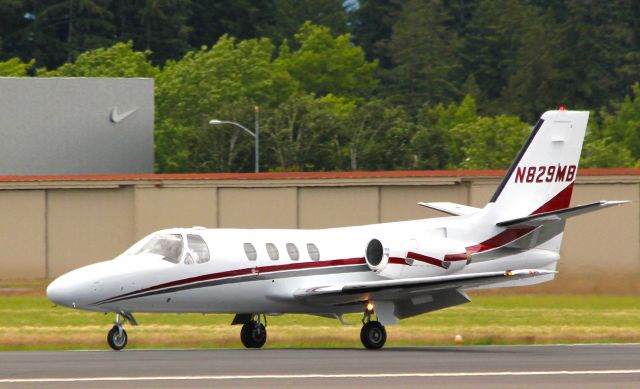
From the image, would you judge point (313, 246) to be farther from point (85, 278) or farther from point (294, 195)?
point (294, 195)

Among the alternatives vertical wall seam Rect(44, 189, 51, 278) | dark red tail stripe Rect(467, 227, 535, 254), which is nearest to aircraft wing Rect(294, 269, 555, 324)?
dark red tail stripe Rect(467, 227, 535, 254)

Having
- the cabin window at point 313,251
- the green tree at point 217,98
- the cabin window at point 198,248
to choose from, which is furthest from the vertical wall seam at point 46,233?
the green tree at point 217,98

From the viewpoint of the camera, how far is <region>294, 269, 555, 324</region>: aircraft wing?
24.9 meters

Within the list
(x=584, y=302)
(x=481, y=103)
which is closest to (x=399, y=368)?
(x=584, y=302)

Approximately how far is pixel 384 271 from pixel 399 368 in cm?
514

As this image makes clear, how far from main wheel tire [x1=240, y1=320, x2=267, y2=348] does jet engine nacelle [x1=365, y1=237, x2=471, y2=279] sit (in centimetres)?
225

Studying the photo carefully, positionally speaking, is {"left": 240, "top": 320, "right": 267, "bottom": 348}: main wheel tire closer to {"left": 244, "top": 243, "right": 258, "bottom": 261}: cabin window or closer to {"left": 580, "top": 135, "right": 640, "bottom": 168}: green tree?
{"left": 244, "top": 243, "right": 258, "bottom": 261}: cabin window

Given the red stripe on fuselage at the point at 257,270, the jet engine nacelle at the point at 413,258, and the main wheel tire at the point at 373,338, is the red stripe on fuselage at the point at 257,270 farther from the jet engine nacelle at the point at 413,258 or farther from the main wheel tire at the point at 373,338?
the main wheel tire at the point at 373,338

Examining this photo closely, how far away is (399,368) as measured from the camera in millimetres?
21438

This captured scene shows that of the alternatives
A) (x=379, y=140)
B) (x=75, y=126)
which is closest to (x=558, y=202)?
(x=75, y=126)

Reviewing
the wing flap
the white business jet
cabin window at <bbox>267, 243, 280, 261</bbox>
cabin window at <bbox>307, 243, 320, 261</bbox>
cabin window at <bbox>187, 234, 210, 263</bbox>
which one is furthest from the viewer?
cabin window at <bbox>307, 243, 320, 261</bbox>

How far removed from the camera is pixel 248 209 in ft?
149

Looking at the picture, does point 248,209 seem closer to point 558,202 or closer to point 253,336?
point 558,202

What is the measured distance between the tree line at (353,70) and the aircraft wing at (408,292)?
4414 cm
